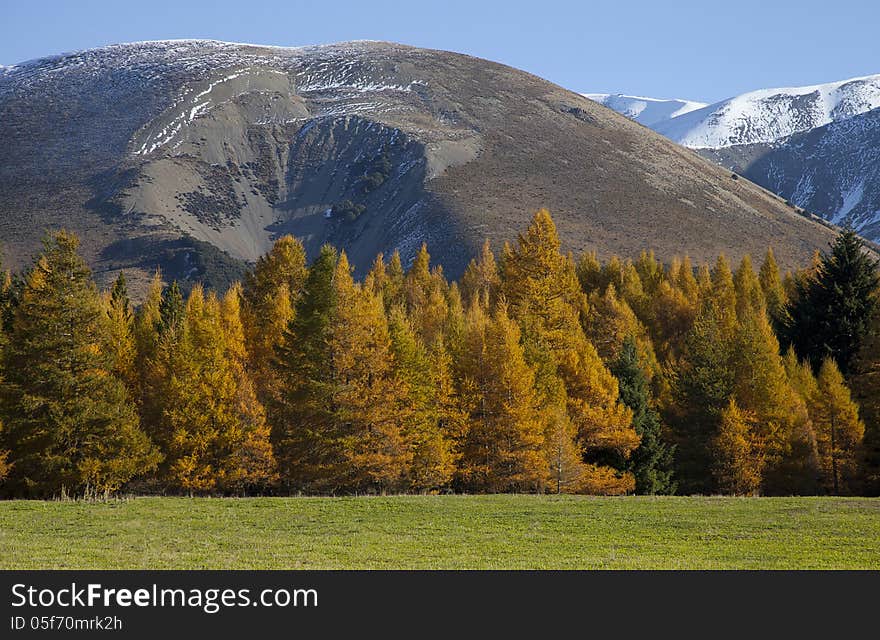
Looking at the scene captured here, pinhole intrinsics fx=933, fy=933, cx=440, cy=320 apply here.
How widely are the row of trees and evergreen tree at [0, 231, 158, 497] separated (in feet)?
0.30

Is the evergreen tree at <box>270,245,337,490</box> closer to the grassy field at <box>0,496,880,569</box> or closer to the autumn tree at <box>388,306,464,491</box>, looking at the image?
the autumn tree at <box>388,306,464,491</box>

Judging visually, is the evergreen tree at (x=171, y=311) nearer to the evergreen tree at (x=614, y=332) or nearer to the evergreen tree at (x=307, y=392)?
the evergreen tree at (x=307, y=392)

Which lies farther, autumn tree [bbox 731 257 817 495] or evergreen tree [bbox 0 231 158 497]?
autumn tree [bbox 731 257 817 495]

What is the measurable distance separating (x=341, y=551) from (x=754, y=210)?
587 feet

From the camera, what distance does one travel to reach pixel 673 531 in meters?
27.0

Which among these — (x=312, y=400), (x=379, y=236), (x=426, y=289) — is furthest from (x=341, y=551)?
(x=379, y=236)

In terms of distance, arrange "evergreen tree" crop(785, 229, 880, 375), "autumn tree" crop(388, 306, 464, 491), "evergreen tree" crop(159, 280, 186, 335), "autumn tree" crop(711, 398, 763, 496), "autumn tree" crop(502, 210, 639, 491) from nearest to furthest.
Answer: "autumn tree" crop(388, 306, 464, 491)
"autumn tree" crop(502, 210, 639, 491)
"autumn tree" crop(711, 398, 763, 496)
"evergreen tree" crop(159, 280, 186, 335)
"evergreen tree" crop(785, 229, 880, 375)

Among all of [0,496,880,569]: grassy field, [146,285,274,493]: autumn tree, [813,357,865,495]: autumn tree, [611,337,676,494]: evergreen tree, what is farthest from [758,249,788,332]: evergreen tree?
[146,285,274,493]: autumn tree

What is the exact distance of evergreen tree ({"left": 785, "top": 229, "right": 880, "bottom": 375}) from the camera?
58.0 m

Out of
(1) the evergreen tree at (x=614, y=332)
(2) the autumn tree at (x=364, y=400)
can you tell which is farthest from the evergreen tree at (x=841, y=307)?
(2) the autumn tree at (x=364, y=400)

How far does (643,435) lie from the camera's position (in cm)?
5047

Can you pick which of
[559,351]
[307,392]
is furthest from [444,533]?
[559,351]

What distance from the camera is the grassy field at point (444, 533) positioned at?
20.8m

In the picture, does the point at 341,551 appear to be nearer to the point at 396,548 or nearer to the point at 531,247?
the point at 396,548
